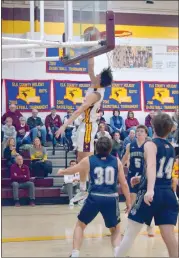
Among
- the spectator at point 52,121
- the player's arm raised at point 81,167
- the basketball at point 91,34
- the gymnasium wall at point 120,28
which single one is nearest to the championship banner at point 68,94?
the gymnasium wall at point 120,28

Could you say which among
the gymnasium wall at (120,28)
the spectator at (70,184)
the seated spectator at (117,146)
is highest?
the gymnasium wall at (120,28)

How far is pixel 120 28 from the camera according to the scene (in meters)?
18.3

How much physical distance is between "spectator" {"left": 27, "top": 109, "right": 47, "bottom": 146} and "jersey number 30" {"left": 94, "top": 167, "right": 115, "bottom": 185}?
805 cm

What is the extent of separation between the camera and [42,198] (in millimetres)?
14125

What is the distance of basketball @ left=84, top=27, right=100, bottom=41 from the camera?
653 centimetres

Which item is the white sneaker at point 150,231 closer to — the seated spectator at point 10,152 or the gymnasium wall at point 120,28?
the seated spectator at point 10,152

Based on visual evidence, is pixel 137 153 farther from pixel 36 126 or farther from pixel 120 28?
pixel 120 28

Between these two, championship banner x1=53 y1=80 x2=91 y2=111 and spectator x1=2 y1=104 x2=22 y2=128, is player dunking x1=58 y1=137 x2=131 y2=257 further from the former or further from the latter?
championship banner x1=53 y1=80 x2=91 y2=111

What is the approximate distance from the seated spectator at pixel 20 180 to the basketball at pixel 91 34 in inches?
268

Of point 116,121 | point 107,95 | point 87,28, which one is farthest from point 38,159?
point 87,28

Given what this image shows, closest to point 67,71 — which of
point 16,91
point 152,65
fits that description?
point 16,91

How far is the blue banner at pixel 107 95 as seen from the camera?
17.6 meters

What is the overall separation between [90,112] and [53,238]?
330 centimetres

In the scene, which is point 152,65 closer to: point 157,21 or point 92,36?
point 157,21
